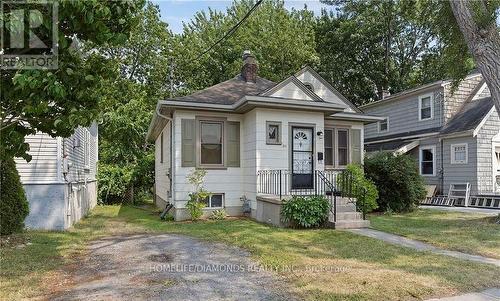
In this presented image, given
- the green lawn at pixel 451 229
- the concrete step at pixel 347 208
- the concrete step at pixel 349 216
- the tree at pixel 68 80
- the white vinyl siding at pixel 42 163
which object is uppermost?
the tree at pixel 68 80

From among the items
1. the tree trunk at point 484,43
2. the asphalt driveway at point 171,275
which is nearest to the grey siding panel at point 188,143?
the asphalt driveway at point 171,275

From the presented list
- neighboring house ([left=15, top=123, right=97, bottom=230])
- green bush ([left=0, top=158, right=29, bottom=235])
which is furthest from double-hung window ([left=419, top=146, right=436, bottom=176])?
green bush ([left=0, top=158, right=29, bottom=235])

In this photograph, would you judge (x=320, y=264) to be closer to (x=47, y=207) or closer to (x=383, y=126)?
(x=47, y=207)

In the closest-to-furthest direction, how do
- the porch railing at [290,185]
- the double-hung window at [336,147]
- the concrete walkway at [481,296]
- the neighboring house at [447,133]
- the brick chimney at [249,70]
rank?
1. the concrete walkway at [481,296]
2. the porch railing at [290,185]
3. the double-hung window at [336,147]
4. the brick chimney at [249,70]
5. the neighboring house at [447,133]

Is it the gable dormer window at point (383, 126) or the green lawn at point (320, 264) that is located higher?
the gable dormer window at point (383, 126)

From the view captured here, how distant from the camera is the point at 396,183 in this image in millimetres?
13344

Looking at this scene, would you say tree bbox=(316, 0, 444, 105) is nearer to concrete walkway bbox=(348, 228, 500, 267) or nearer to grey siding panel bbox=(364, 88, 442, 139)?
grey siding panel bbox=(364, 88, 442, 139)

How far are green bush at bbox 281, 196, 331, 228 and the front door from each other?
1869 mm

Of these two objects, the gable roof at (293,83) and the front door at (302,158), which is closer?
the front door at (302,158)

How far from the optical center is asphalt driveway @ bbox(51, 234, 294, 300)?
447 centimetres

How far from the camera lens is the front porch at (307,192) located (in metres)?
9.58

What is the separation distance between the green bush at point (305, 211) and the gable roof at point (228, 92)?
12.7 ft

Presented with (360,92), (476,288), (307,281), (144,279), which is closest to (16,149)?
(144,279)

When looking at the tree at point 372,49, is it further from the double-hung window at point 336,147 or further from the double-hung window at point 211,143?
the double-hung window at point 211,143
